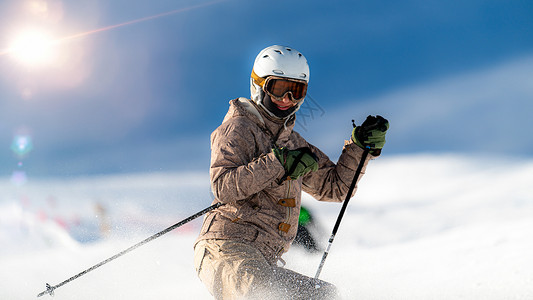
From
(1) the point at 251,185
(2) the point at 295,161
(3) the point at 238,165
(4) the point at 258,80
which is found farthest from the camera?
(4) the point at 258,80

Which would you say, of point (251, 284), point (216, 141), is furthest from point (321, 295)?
point (216, 141)

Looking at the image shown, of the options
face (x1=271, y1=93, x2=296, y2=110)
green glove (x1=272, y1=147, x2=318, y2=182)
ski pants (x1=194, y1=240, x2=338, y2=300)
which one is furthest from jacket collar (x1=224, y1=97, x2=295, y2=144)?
ski pants (x1=194, y1=240, x2=338, y2=300)

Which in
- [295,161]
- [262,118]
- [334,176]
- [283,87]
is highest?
[283,87]

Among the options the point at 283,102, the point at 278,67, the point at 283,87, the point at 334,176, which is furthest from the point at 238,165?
the point at 334,176

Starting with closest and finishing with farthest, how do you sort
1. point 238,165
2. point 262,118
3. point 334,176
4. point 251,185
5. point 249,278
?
1. point 249,278
2. point 251,185
3. point 238,165
4. point 262,118
5. point 334,176

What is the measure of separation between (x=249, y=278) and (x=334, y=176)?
232cm

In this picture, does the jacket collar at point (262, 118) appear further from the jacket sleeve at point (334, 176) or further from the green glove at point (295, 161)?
the green glove at point (295, 161)

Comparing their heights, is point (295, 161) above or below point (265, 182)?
above

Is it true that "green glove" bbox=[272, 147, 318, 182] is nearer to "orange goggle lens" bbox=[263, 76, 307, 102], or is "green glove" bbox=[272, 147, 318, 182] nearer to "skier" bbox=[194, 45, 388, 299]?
"skier" bbox=[194, 45, 388, 299]

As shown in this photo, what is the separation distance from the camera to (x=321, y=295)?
499cm

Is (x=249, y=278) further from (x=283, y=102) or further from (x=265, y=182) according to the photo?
(x=283, y=102)

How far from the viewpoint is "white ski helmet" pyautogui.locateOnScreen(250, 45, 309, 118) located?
631 centimetres

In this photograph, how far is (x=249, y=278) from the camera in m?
4.93

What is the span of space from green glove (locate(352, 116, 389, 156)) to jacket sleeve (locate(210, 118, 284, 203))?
140cm
